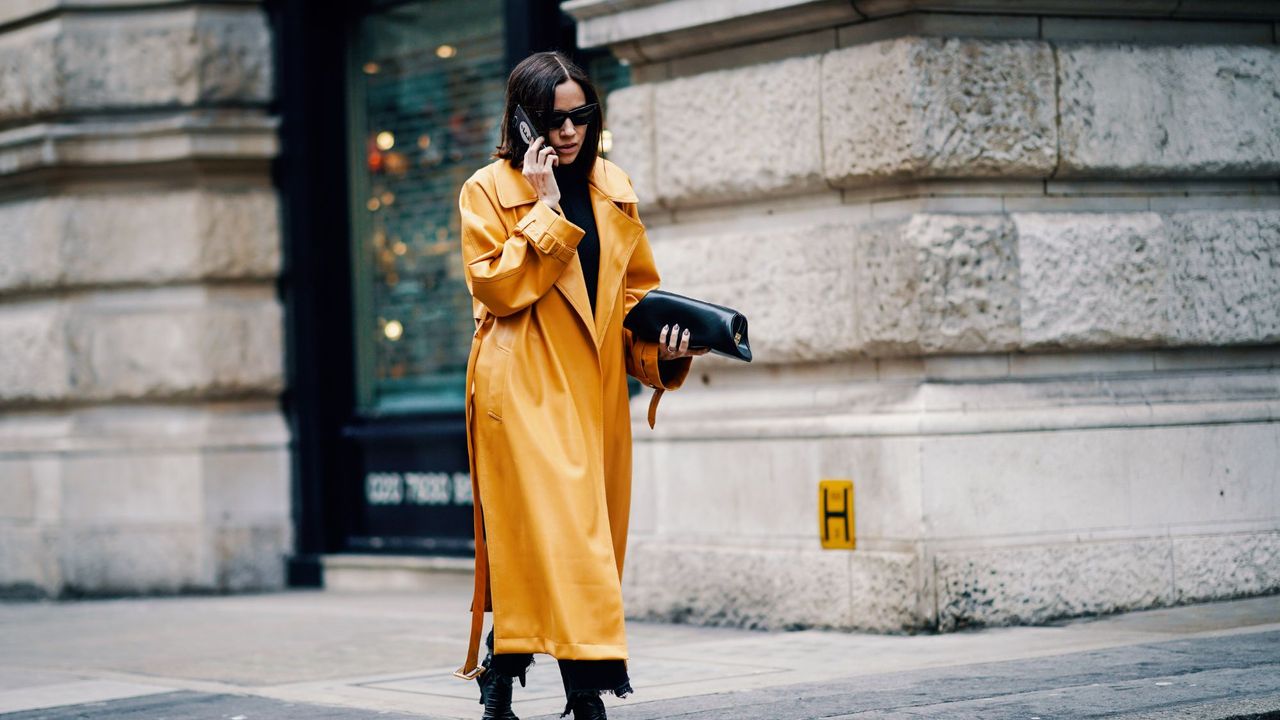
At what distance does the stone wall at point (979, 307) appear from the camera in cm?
722

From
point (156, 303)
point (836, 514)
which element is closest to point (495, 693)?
point (836, 514)

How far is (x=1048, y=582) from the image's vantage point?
23.6 feet

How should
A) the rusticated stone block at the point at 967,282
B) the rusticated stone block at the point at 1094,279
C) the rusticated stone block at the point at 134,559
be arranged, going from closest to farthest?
the rusticated stone block at the point at 967,282
the rusticated stone block at the point at 1094,279
the rusticated stone block at the point at 134,559

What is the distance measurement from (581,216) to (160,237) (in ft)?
19.4

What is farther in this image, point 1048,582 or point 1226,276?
point 1226,276

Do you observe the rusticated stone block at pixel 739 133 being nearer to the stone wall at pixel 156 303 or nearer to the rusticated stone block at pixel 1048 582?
the rusticated stone block at pixel 1048 582

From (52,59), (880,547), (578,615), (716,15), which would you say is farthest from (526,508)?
(52,59)

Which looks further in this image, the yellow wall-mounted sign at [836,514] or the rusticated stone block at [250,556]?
the rusticated stone block at [250,556]

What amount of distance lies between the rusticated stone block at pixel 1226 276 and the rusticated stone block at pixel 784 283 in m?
1.38

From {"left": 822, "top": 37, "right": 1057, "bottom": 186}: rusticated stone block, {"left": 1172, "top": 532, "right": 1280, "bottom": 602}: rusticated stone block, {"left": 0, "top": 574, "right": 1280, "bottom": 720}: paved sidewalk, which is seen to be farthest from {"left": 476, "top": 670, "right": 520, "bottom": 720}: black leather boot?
{"left": 1172, "top": 532, "right": 1280, "bottom": 602}: rusticated stone block

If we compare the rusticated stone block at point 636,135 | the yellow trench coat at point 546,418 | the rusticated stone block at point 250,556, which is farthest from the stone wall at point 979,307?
the rusticated stone block at point 250,556

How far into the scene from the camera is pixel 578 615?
4.81 meters

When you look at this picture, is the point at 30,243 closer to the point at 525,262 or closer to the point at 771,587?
the point at 771,587

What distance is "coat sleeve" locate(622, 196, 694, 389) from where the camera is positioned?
17.1 ft
